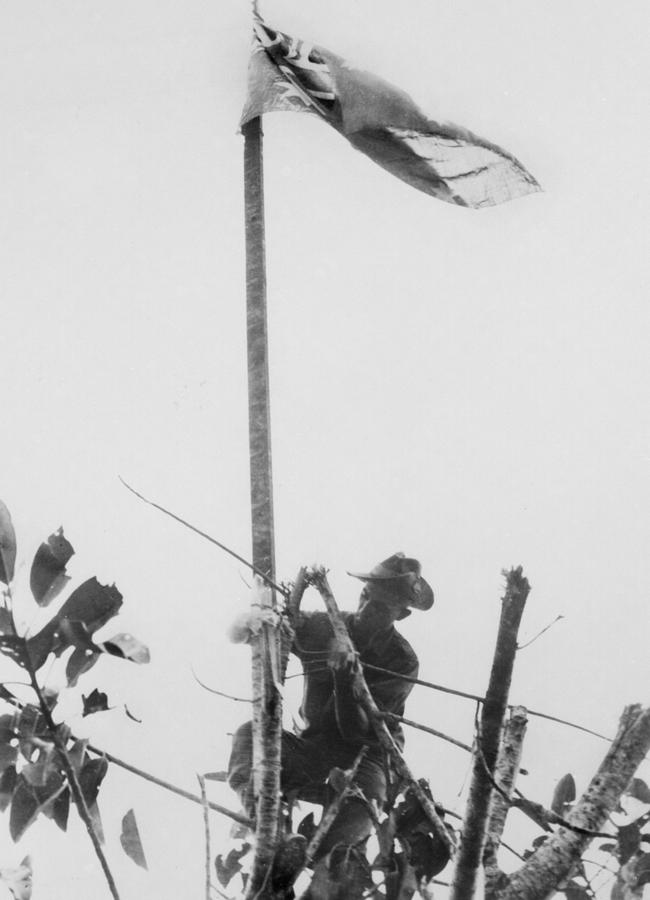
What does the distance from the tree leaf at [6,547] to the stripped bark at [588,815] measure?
204cm

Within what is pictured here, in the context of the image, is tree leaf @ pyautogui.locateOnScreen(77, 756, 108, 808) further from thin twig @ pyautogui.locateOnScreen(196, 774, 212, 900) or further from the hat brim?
the hat brim

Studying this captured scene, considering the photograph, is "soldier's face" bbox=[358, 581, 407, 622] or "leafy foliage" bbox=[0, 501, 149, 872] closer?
"leafy foliage" bbox=[0, 501, 149, 872]

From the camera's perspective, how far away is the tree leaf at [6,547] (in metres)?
2.94

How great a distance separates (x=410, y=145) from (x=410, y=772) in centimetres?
385

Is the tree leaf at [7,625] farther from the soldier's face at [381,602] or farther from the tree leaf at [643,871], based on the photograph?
the tree leaf at [643,871]

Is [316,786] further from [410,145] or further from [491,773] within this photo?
[410,145]

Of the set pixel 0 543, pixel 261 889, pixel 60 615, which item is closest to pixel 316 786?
pixel 261 889

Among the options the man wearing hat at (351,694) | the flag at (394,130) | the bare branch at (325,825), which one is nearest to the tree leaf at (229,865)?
the man wearing hat at (351,694)

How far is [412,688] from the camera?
4039 mm

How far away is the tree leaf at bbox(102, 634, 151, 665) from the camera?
113 inches

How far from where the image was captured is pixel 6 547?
9.66 ft

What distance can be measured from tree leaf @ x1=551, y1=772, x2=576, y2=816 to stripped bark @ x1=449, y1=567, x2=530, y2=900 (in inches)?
50.9

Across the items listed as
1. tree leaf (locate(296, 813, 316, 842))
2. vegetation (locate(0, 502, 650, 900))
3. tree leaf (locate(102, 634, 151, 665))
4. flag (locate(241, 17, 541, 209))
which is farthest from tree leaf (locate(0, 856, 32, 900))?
flag (locate(241, 17, 541, 209))

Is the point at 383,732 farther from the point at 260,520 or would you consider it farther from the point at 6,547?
the point at 6,547
